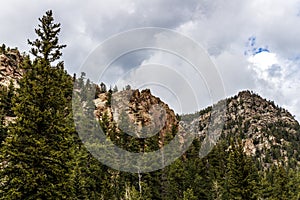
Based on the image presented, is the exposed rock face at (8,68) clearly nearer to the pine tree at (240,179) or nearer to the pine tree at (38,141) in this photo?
the pine tree at (240,179)

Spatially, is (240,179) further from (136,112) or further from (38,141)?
(136,112)

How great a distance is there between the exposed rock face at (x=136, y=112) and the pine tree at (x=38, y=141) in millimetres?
41399

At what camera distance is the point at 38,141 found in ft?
71.9

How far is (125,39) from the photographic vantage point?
34062 millimetres

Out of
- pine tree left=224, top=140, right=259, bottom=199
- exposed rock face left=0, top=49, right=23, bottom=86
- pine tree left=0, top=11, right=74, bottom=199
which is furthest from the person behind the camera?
exposed rock face left=0, top=49, right=23, bottom=86

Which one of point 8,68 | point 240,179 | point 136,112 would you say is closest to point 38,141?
point 240,179

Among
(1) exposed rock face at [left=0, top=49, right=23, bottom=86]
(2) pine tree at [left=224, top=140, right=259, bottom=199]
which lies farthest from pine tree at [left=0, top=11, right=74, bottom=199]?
(1) exposed rock face at [left=0, top=49, right=23, bottom=86]

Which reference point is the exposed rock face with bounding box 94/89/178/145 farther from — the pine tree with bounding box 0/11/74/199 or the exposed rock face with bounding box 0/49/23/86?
the pine tree with bounding box 0/11/74/199

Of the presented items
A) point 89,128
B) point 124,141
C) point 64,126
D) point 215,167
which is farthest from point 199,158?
point 64,126

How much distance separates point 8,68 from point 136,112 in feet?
100

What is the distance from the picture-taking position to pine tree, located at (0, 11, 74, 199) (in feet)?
70.7

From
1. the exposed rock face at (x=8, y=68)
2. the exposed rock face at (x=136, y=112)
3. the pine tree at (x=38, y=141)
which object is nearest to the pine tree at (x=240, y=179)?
the exposed rock face at (x=136, y=112)

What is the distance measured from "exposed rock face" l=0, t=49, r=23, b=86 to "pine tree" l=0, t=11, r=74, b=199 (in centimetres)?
5096

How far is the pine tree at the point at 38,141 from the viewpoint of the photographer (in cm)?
2155
